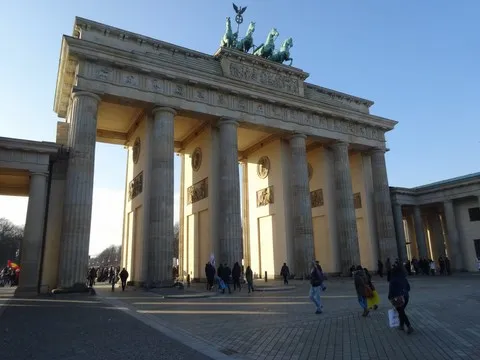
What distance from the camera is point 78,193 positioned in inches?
824

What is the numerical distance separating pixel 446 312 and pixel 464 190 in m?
30.3

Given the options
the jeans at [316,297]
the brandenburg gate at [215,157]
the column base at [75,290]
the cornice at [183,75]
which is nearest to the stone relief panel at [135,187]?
the brandenburg gate at [215,157]

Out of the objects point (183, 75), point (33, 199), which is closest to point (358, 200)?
point (183, 75)

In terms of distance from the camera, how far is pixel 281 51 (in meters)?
33.6

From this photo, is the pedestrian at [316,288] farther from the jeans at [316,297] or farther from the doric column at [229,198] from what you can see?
the doric column at [229,198]

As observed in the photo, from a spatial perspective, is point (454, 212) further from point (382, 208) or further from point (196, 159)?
point (196, 159)

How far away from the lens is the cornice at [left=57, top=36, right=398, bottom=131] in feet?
73.9

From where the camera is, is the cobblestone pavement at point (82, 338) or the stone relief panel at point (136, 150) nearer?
the cobblestone pavement at point (82, 338)

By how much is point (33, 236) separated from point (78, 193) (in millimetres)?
3154

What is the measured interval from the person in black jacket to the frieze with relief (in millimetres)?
20443

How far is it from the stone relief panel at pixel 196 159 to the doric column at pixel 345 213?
12.0m

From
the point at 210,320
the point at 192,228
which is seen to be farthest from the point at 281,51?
the point at 210,320

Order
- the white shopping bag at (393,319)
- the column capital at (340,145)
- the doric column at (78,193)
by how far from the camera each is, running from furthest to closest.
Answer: the column capital at (340,145) < the doric column at (78,193) < the white shopping bag at (393,319)

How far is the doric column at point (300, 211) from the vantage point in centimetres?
2848
